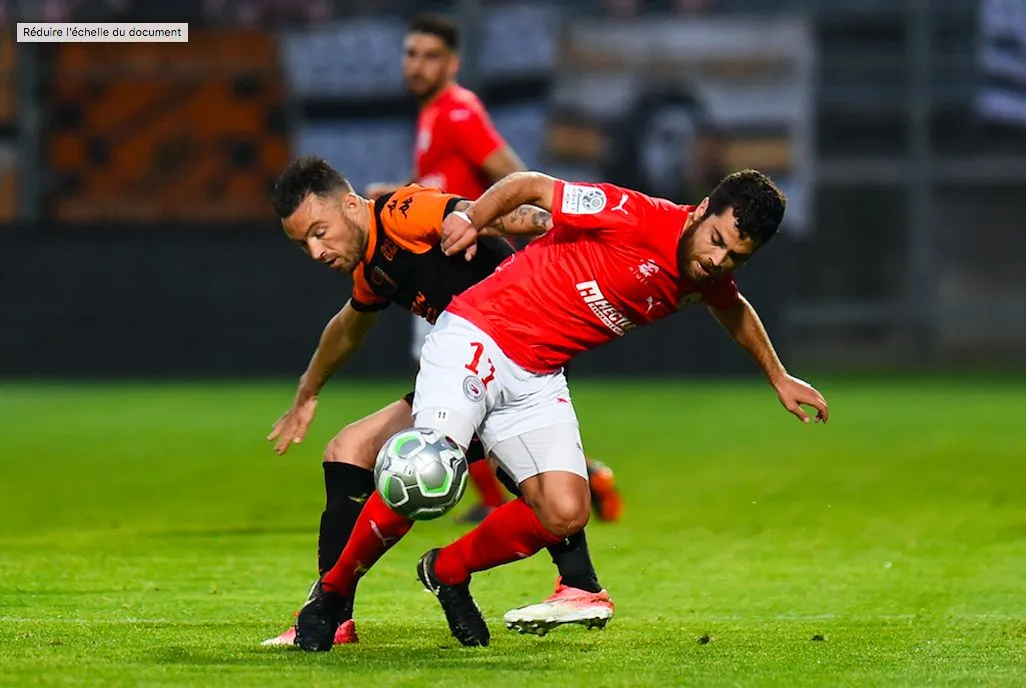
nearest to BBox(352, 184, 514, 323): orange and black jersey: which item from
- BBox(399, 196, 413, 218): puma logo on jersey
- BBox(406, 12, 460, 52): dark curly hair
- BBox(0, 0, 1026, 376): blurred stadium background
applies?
BBox(399, 196, 413, 218): puma logo on jersey

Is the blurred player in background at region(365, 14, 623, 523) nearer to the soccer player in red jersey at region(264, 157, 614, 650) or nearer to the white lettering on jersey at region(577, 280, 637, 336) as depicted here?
the soccer player in red jersey at region(264, 157, 614, 650)

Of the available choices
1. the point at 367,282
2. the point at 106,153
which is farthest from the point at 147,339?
the point at 367,282

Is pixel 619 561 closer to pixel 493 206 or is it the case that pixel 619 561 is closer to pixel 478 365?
pixel 478 365

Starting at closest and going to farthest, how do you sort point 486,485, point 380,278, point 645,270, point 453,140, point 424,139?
point 645,270, point 380,278, point 486,485, point 453,140, point 424,139

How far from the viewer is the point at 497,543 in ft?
→ 18.5

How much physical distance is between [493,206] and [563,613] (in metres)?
1.18

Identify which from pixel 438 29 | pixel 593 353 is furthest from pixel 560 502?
pixel 593 353

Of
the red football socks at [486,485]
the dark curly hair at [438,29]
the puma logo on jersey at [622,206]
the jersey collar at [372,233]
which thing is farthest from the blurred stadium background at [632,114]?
the puma logo on jersey at [622,206]

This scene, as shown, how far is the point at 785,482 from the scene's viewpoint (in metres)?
10.7

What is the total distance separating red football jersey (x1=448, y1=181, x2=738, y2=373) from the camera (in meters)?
5.70

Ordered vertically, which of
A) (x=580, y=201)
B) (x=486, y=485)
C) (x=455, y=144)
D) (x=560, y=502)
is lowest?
(x=486, y=485)

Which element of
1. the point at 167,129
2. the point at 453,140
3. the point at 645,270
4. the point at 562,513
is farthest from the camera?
the point at 167,129

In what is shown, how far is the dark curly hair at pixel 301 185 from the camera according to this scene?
574 cm

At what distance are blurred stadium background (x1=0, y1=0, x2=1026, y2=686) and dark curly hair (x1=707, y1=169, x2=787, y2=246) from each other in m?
1.19
